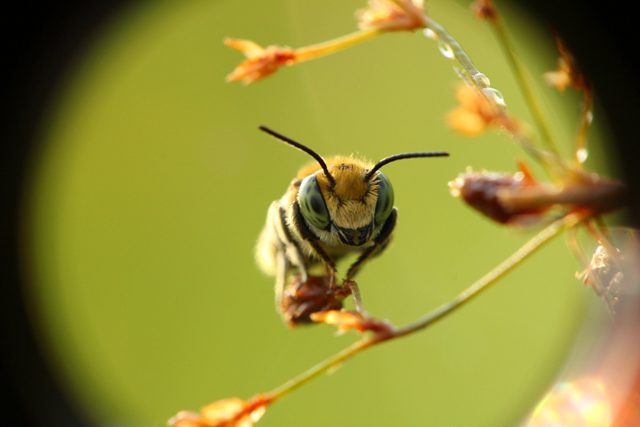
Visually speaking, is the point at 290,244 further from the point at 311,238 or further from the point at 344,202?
the point at 344,202

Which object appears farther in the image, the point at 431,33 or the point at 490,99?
the point at 431,33

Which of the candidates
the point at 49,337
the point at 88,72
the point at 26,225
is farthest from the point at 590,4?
the point at 49,337

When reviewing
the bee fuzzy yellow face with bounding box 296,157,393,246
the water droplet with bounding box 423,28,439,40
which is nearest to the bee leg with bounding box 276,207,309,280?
the bee fuzzy yellow face with bounding box 296,157,393,246

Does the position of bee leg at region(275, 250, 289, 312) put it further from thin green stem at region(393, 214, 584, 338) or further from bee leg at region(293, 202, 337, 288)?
thin green stem at region(393, 214, 584, 338)

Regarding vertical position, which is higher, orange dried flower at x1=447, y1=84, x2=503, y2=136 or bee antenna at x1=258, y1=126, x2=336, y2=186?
bee antenna at x1=258, y1=126, x2=336, y2=186

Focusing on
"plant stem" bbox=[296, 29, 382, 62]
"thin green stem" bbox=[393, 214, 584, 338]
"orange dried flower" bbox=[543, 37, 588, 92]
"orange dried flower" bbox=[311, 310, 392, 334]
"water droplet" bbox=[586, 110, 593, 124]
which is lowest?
"thin green stem" bbox=[393, 214, 584, 338]

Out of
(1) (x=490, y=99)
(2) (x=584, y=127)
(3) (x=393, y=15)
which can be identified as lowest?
(2) (x=584, y=127)

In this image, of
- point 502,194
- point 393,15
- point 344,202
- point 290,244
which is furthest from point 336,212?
point 502,194

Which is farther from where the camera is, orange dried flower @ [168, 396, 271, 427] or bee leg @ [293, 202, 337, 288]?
bee leg @ [293, 202, 337, 288]
